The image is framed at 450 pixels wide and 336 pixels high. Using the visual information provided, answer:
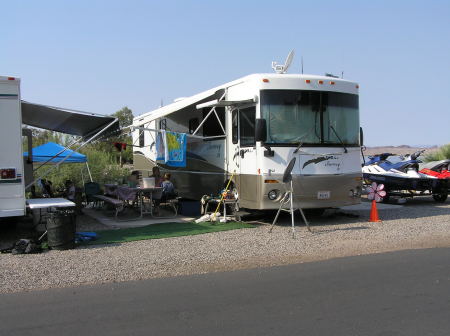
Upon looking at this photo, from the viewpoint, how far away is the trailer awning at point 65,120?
10.2m

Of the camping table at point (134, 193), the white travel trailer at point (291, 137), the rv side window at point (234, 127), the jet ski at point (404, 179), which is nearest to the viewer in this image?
the white travel trailer at point (291, 137)

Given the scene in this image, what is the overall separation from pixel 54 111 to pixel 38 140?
40.2 feet

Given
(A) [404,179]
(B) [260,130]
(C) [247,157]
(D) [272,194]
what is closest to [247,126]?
(C) [247,157]

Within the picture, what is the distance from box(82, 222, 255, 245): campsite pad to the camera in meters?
9.37

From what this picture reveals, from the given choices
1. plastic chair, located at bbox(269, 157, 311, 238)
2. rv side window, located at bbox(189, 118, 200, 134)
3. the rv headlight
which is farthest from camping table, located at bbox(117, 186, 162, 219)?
plastic chair, located at bbox(269, 157, 311, 238)

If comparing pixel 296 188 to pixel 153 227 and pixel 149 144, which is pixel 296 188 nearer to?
pixel 153 227

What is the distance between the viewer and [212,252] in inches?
319

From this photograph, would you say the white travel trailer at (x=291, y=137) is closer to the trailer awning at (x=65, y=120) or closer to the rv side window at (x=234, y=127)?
the rv side window at (x=234, y=127)

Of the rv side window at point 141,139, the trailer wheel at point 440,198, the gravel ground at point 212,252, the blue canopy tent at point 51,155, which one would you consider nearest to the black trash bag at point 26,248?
the gravel ground at point 212,252

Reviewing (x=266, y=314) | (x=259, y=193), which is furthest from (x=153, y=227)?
(x=266, y=314)

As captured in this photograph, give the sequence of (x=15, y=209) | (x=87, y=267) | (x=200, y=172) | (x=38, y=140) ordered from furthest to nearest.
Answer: (x=38, y=140) < (x=200, y=172) < (x=15, y=209) < (x=87, y=267)

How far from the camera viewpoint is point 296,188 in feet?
33.8

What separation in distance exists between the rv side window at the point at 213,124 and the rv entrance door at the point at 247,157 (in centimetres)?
97

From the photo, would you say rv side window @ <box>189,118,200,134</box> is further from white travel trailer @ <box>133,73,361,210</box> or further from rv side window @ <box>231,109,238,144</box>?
rv side window @ <box>231,109,238,144</box>
